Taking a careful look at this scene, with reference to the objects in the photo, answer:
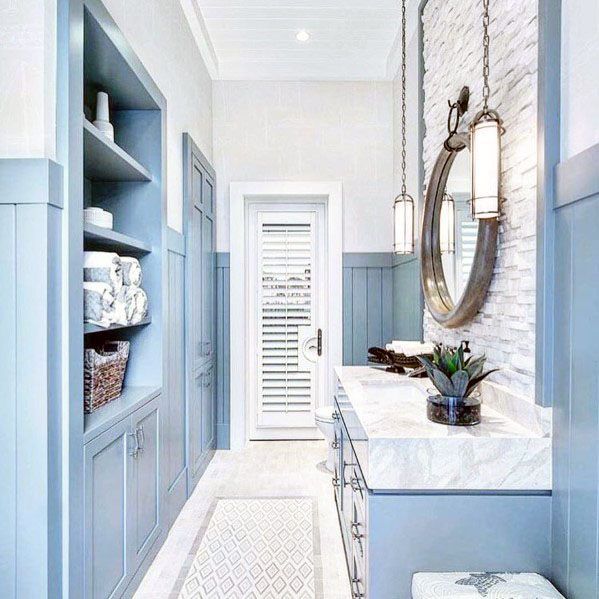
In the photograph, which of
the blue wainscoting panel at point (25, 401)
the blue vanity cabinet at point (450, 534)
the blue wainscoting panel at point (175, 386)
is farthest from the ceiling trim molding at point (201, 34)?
the blue vanity cabinet at point (450, 534)

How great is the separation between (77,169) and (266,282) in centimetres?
269

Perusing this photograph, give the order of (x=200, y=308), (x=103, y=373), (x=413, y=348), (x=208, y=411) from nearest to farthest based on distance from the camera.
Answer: (x=103, y=373)
(x=413, y=348)
(x=200, y=308)
(x=208, y=411)

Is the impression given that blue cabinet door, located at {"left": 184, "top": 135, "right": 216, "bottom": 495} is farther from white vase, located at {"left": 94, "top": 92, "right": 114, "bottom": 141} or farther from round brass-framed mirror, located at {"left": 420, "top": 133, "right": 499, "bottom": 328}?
round brass-framed mirror, located at {"left": 420, "top": 133, "right": 499, "bottom": 328}

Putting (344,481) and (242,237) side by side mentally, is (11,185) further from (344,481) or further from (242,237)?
(242,237)

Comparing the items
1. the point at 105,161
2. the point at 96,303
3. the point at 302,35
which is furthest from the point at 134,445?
the point at 302,35

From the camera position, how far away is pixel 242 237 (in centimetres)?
396

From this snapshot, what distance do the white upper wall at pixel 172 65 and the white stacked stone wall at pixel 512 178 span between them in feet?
4.99

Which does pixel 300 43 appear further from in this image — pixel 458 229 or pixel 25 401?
pixel 25 401

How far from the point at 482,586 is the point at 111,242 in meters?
1.82

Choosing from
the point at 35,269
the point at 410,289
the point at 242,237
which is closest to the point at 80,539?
the point at 35,269

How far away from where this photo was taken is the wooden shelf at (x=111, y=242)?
1737 mm

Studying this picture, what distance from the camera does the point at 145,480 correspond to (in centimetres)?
215

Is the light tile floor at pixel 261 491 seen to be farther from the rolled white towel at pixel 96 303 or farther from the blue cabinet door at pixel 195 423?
the rolled white towel at pixel 96 303

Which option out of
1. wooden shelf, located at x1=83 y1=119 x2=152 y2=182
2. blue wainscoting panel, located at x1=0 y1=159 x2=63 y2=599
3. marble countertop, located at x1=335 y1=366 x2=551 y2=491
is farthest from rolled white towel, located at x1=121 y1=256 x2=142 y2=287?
marble countertop, located at x1=335 y1=366 x2=551 y2=491
